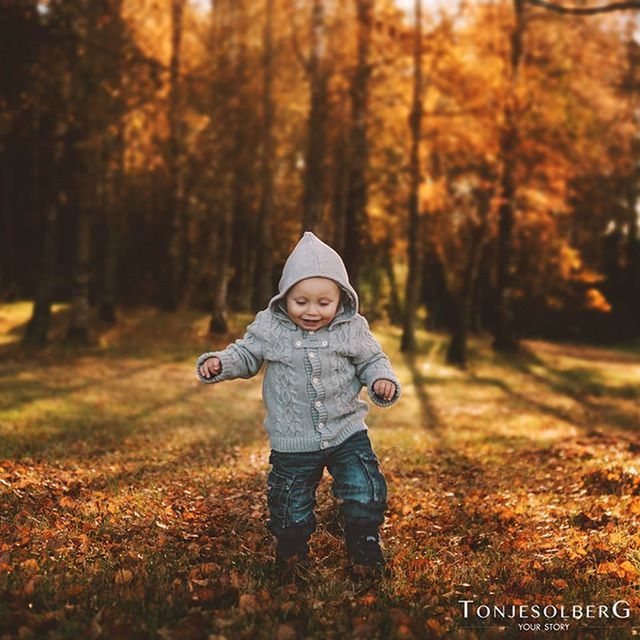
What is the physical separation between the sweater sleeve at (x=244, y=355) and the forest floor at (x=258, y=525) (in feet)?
3.64

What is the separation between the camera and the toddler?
4227 millimetres

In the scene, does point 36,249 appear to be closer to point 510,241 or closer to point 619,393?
point 510,241

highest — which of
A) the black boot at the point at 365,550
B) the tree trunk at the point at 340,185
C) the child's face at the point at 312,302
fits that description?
the tree trunk at the point at 340,185

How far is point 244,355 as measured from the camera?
14.3 ft

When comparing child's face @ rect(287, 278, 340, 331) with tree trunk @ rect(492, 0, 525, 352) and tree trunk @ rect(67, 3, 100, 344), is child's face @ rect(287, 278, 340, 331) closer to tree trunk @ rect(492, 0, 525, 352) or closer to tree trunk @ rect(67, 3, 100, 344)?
tree trunk @ rect(67, 3, 100, 344)

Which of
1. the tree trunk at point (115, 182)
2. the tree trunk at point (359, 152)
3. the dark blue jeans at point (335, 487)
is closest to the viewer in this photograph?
the dark blue jeans at point (335, 487)

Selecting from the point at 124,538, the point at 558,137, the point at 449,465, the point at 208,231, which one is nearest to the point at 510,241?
the point at 558,137

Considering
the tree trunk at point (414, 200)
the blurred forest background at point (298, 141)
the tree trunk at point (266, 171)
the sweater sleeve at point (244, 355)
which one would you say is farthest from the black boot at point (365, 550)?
the tree trunk at point (266, 171)

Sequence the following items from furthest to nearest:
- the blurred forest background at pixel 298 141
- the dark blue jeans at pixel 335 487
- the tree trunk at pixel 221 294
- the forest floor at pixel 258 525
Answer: the tree trunk at pixel 221 294
the blurred forest background at pixel 298 141
the dark blue jeans at pixel 335 487
the forest floor at pixel 258 525

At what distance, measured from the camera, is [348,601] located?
3846mm

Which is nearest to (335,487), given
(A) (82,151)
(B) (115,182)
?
(A) (82,151)

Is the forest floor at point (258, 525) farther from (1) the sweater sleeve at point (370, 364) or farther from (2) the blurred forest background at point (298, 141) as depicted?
(2) the blurred forest background at point (298, 141)

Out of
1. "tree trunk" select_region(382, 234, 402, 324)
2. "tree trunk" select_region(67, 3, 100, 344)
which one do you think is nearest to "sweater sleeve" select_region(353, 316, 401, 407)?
"tree trunk" select_region(67, 3, 100, 344)

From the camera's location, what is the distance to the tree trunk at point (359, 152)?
17.4m
